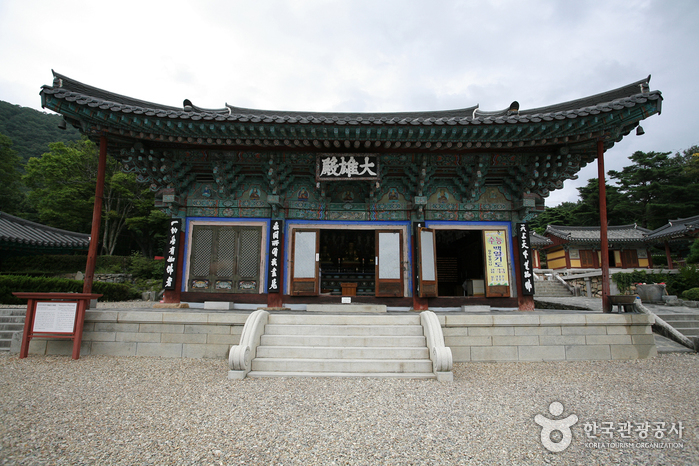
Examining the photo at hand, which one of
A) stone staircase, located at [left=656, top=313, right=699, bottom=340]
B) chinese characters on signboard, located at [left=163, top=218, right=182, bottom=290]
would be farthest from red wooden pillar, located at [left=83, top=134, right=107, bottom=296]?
stone staircase, located at [left=656, top=313, right=699, bottom=340]

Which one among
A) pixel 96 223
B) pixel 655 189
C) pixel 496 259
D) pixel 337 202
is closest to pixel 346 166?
pixel 337 202

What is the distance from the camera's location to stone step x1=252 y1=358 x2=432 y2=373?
530cm

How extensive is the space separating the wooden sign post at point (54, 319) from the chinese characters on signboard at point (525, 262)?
10.1 m

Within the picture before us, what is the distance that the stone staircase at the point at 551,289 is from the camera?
798 inches

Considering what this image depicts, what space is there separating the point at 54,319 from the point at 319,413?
5508 millimetres

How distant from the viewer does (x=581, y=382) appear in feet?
16.8

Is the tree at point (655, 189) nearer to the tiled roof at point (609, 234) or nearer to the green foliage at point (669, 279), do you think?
the tiled roof at point (609, 234)

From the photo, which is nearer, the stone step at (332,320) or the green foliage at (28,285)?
the stone step at (332,320)

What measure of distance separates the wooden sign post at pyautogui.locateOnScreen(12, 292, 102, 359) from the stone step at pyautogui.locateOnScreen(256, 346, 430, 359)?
11.4ft

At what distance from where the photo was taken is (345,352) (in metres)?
5.62

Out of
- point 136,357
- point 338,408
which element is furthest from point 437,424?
point 136,357

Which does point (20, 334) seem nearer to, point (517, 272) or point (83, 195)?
point (517, 272)

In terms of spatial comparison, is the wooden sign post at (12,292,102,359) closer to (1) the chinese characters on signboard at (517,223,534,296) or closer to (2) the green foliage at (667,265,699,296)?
(1) the chinese characters on signboard at (517,223,534,296)

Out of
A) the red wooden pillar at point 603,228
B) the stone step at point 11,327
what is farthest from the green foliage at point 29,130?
the red wooden pillar at point 603,228
